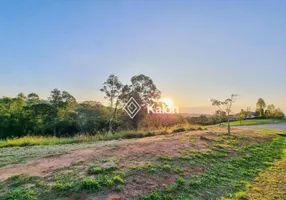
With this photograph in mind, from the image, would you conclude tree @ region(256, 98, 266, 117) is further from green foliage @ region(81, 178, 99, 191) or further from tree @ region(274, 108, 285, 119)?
green foliage @ region(81, 178, 99, 191)

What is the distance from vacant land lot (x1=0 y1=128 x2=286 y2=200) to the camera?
13.3 ft

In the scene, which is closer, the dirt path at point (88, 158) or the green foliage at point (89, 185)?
the green foliage at point (89, 185)

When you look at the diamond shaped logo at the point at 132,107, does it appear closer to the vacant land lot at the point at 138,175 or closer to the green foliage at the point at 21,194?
the vacant land lot at the point at 138,175

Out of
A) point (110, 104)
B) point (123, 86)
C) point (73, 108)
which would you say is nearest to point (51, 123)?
point (73, 108)

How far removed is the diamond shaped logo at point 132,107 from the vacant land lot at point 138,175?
16477mm

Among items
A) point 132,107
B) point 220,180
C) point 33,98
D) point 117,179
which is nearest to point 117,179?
point 117,179

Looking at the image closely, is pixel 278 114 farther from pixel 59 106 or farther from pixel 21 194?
pixel 21 194

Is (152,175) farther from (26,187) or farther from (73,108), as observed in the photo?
(73,108)

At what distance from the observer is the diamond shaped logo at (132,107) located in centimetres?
2389

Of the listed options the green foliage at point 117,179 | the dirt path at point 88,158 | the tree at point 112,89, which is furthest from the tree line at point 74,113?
the green foliage at point 117,179

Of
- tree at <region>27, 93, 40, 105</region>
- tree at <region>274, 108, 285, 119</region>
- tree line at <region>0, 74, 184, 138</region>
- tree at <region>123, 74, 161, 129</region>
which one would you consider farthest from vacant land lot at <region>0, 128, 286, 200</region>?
tree at <region>274, 108, 285, 119</region>

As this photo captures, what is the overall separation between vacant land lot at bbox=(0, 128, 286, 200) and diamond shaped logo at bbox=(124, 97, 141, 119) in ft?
54.1

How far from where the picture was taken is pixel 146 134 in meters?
12.4

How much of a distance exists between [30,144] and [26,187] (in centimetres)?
623
